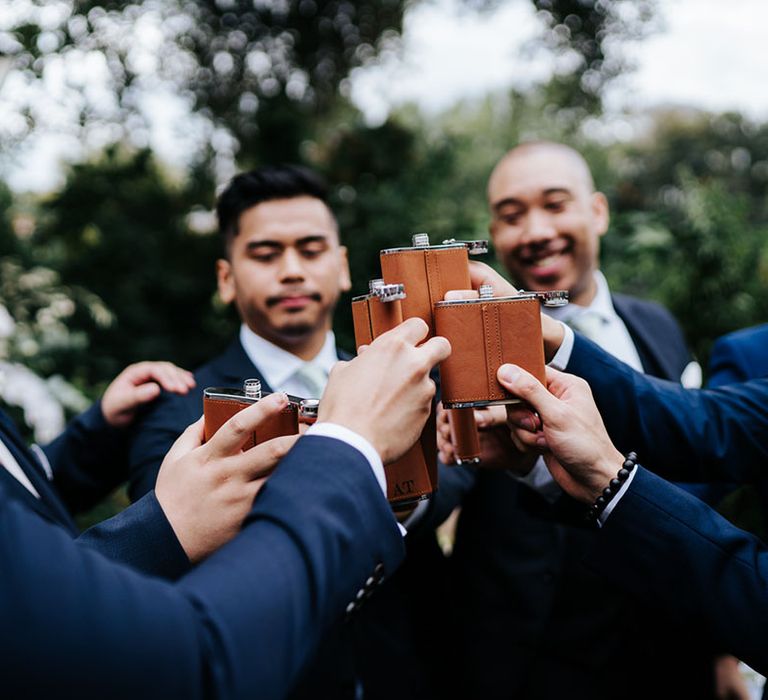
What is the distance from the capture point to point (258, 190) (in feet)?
11.2

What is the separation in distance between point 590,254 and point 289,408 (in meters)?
2.71

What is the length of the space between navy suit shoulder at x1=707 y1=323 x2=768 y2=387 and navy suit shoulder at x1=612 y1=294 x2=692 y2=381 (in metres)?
0.38

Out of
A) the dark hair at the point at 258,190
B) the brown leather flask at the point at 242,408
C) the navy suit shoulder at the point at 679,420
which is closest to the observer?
the brown leather flask at the point at 242,408

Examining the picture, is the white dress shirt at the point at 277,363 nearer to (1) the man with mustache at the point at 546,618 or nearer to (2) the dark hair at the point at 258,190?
(2) the dark hair at the point at 258,190

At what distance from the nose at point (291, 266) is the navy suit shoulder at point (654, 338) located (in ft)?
5.85

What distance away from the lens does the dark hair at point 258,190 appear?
11.2 feet

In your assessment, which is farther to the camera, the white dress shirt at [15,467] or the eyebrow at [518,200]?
the eyebrow at [518,200]

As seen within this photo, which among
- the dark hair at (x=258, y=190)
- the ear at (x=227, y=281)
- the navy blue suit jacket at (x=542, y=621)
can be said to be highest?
the dark hair at (x=258, y=190)

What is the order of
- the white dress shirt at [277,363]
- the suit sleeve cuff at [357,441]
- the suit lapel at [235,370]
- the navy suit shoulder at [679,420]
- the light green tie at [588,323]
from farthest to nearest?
the light green tie at [588,323] → the white dress shirt at [277,363] → the suit lapel at [235,370] → the navy suit shoulder at [679,420] → the suit sleeve cuff at [357,441]

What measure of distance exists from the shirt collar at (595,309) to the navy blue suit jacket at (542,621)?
93 centimetres

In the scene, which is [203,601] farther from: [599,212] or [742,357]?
[599,212]

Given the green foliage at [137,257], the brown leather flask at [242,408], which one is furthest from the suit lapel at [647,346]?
the green foliage at [137,257]

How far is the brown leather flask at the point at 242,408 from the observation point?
1560mm

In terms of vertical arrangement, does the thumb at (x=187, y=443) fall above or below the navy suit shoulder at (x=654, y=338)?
above
